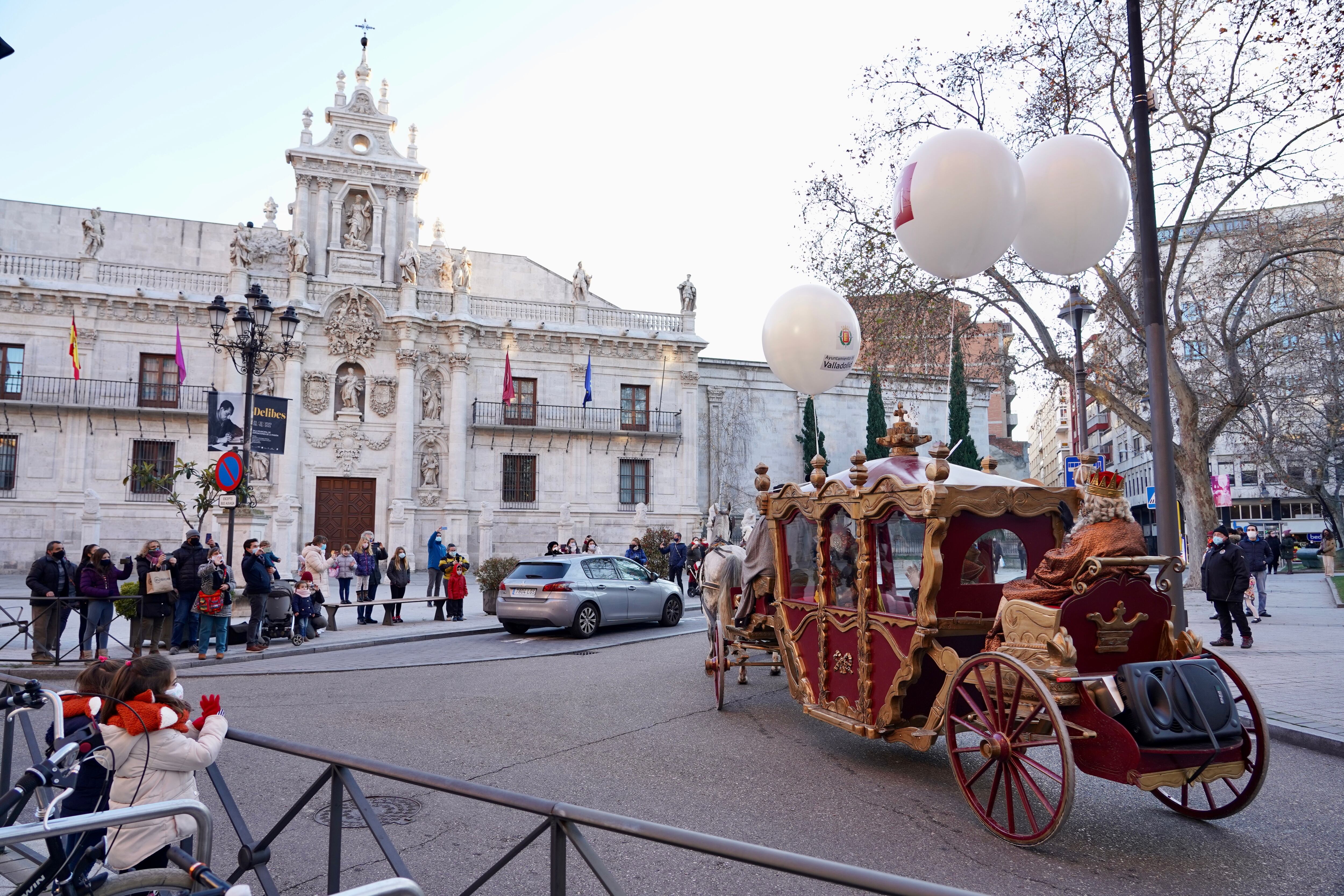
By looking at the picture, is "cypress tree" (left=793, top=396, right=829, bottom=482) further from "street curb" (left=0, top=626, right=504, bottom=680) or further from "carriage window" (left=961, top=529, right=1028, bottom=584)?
"carriage window" (left=961, top=529, right=1028, bottom=584)

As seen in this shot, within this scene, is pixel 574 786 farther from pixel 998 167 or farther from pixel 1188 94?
pixel 1188 94

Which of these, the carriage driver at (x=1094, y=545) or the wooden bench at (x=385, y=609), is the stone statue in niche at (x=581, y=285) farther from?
the carriage driver at (x=1094, y=545)

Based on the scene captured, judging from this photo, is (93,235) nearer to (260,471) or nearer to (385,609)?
(260,471)

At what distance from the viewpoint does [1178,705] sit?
4.79 meters

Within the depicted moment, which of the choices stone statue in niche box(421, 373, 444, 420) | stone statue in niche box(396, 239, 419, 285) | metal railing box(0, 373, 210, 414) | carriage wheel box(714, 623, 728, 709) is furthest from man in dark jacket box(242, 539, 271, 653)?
stone statue in niche box(396, 239, 419, 285)

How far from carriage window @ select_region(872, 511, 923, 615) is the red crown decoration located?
4.19 ft

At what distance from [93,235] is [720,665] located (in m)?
33.4

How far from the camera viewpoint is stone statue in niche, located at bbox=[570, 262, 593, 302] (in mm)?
37156

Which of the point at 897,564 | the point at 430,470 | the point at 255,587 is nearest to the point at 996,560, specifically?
the point at 897,564

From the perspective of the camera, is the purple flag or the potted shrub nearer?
the potted shrub

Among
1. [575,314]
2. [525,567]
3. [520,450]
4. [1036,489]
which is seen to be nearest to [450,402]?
[520,450]

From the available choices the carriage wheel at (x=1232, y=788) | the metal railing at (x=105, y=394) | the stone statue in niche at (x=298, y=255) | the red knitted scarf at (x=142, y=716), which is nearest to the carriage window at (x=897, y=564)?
the carriage wheel at (x=1232, y=788)

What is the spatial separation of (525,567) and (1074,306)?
34.2 ft

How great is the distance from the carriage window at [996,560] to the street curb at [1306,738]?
214 centimetres
